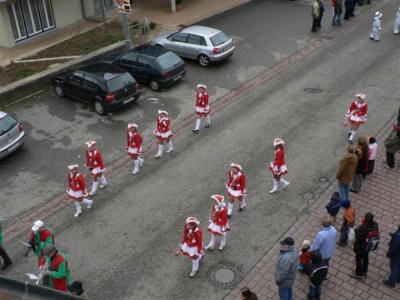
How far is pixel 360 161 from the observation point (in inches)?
505

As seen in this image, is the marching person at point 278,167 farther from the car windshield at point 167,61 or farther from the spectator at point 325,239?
the car windshield at point 167,61

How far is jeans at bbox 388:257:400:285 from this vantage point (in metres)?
10.0

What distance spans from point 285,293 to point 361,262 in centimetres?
195

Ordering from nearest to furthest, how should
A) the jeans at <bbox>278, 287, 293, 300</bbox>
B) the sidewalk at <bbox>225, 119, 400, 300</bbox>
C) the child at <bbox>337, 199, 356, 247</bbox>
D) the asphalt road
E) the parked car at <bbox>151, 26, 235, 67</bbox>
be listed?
1. the jeans at <bbox>278, 287, 293, 300</bbox>
2. the sidewalk at <bbox>225, 119, 400, 300</bbox>
3. the child at <bbox>337, 199, 356, 247</bbox>
4. the asphalt road
5. the parked car at <bbox>151, 26, 235, 67</bbox>

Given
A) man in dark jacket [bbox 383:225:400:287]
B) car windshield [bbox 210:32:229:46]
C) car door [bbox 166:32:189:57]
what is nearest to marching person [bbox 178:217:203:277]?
man in dark jacket [bbox 383:225:400:287]

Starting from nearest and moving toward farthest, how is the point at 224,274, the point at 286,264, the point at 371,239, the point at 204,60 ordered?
the point at 286,264, the point at 371,239, the point at 224,274, the point at 204,60

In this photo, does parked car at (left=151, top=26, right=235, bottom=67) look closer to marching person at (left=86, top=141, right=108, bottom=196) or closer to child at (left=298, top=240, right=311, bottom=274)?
marching person at (left=86, top=141, right=108, bottom=196)

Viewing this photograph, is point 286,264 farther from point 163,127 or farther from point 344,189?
point 163,127

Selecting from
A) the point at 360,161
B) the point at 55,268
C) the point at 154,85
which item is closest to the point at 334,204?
the point at 360,161

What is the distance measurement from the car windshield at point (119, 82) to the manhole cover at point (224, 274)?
919 cm

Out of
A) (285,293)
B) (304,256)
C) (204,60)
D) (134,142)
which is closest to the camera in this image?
(285,293)

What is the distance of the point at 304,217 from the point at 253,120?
234 inches

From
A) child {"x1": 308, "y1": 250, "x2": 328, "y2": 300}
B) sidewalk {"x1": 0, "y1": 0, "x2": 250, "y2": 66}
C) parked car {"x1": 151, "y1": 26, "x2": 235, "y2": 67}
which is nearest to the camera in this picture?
child {"x1": 308, "y1": 250, "x2": 328, "y2": 300}

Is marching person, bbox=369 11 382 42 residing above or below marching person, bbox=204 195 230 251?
below
